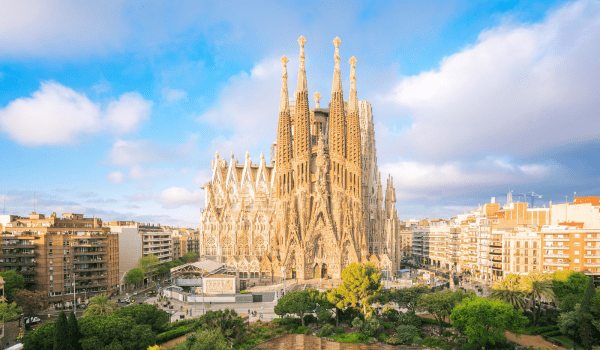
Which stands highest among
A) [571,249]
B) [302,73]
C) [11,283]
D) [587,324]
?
[302,73]

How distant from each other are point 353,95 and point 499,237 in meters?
34.8

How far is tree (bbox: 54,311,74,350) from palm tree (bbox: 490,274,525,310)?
117 ft

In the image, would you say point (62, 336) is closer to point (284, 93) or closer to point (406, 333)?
point (406, 333)

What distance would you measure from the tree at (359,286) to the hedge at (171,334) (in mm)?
14744

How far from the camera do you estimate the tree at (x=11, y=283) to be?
41.1m

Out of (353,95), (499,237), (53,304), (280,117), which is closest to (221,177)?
(280,117)

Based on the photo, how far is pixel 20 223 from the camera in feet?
185

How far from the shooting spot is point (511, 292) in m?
35.9

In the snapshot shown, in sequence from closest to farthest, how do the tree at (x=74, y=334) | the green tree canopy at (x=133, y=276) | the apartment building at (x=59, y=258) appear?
the tree at (x=74, y=334) → the apartment building at (x=59, y=258) → the green tree canopy at (x=133, y=276)

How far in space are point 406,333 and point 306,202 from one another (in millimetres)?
35432

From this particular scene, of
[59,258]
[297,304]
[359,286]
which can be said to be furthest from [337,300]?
[59,258]

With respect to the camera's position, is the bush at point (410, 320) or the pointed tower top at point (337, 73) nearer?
the bush at point (410, 320)

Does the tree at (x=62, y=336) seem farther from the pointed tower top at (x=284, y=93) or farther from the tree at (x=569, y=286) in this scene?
the pointed tower top at (x=284, y=93)

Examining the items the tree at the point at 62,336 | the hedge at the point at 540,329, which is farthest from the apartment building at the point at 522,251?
the tree at the point at 62,336
